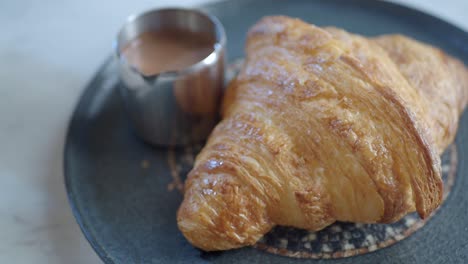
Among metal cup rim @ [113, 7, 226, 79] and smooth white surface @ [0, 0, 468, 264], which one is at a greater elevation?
metal cup rim @ [113, 7, 226, 79]

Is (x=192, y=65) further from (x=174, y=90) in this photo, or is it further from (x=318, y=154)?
(x=318, y=154)

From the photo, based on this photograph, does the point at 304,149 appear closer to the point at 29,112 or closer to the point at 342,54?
the point at 342,54

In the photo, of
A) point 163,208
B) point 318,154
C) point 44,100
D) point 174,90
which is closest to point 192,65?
point 174,90

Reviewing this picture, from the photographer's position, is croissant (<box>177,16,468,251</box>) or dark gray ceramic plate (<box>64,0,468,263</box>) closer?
croissant (<box>177,16,468,251</box>)

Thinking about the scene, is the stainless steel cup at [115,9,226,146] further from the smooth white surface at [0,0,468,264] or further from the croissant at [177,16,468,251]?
the smooth white surface at [0,0,468,264]

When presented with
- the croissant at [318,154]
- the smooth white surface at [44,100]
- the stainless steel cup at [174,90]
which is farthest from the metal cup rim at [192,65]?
the smooth white surface at [44,100]

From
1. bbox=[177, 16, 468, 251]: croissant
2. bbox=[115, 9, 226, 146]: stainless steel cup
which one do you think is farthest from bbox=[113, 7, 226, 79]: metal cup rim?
bbox=[177, 16, 468, 251]: croissant

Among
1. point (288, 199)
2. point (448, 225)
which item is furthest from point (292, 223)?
point (448, 225)
